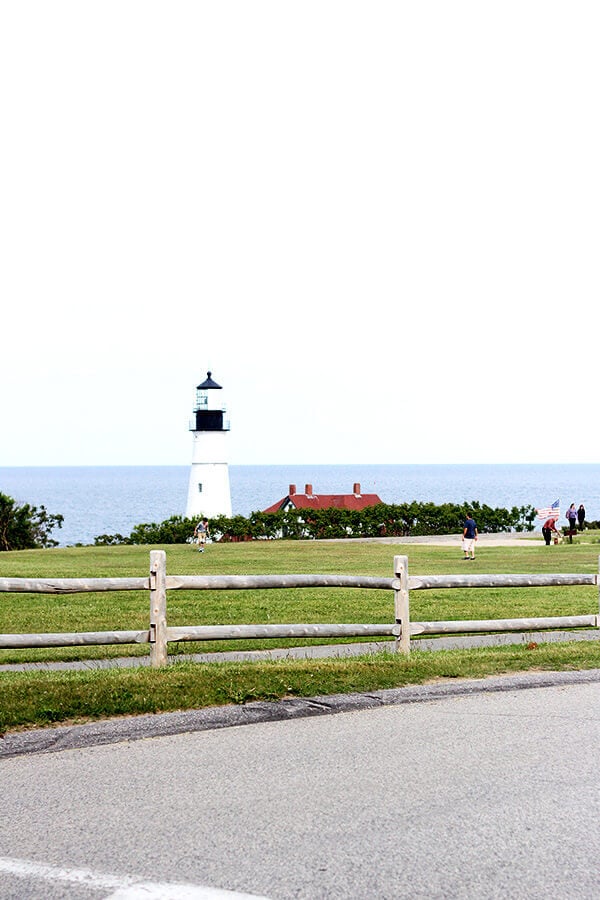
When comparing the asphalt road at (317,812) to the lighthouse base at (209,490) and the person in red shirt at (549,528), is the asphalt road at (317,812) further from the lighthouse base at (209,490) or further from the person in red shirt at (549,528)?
the lighthouse base at (209,490)

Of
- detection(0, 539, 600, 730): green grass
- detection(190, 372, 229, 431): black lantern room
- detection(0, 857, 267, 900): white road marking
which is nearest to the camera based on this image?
detection(0, 857, 267, 900): white road marking

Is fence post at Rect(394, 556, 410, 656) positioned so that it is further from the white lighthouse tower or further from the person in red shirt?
the white lighthouse tower

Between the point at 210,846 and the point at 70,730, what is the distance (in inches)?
116

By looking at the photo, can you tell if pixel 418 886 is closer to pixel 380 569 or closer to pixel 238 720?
pixel 238 720

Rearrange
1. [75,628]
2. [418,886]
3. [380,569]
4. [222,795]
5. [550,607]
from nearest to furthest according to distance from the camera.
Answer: [418,886]
[222,795]
[75,628]
[550,607]
[380,569]

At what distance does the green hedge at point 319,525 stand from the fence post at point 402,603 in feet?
121

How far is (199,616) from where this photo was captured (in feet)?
58.7

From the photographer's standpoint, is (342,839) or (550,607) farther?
(550,607)

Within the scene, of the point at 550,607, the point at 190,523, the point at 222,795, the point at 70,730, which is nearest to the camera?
the point at 222,795

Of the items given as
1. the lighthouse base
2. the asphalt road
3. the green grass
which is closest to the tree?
the green grass

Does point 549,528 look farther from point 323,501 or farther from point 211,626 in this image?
point 211,626

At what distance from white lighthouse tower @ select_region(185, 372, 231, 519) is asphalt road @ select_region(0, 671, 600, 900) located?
188ft

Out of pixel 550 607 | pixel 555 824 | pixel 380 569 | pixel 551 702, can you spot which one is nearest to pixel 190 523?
pixel 380 569

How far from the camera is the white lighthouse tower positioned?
65750 mm
